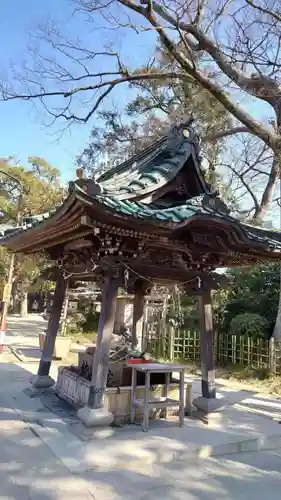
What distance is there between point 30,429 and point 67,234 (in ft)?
9.81

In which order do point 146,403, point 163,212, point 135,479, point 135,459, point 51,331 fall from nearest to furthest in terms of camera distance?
point 135,479 → point 135,459 → point 163,212 → point 146,403 → point 51,331

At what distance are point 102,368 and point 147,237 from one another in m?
2.04

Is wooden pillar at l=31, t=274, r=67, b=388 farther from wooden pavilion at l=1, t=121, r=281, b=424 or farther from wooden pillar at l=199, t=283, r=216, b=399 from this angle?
wooden pillar at l=199, t=283, r=216, b=399

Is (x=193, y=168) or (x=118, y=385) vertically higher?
(x=193, y=168)

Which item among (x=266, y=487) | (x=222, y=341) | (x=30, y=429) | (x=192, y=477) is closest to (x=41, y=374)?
(x=30, y=429)

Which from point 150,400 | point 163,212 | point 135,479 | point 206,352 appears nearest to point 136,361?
point 150,400

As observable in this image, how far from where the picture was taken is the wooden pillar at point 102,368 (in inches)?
213

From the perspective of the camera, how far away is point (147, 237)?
5648mm

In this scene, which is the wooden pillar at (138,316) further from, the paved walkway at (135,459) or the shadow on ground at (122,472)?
the shadow on ground at (122,472)

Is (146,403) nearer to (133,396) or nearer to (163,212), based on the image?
(133,396)

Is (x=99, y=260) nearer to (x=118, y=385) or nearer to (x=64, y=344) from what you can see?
(x=118, y=385)

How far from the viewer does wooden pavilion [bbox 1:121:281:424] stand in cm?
509

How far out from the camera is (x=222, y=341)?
42.6 feet

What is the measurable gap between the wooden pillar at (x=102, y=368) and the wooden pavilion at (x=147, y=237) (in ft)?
0.05
